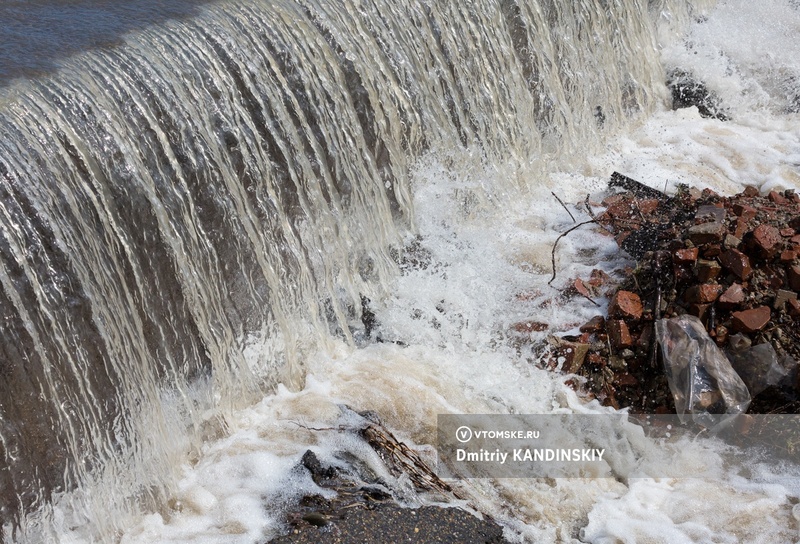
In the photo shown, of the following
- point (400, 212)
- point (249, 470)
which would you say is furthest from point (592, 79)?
point (249, 470)

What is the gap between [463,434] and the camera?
3.88 m

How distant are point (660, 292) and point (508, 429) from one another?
3.87 feet

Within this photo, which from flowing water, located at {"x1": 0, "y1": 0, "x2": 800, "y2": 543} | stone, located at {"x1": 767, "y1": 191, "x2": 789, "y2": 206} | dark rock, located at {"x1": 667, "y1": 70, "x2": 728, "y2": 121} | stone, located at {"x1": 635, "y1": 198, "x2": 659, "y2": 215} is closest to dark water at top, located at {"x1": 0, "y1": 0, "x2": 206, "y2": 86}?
flowing water, located at {"x1": 0, "y1": 0, "x2": 800, "y2": 543}

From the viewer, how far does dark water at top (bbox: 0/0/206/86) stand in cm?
413

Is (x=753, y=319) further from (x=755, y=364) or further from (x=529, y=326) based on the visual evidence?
(x=529, y=326)

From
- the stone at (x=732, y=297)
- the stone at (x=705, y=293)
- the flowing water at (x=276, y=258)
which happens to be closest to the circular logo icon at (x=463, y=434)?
the flowing water at (x=276, y=258)

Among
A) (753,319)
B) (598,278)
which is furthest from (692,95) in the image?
(753,319)

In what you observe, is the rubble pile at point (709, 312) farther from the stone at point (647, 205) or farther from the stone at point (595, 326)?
the stone at point (647, 205)

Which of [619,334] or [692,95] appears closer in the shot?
[619,334]

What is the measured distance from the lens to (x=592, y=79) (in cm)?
668

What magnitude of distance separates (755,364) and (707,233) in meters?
0.76

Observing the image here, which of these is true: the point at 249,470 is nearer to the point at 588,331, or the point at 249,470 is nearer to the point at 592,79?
the point at 588,331

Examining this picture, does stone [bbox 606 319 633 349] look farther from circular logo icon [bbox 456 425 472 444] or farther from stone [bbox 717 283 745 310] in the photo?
circular logo icon [bbox 456 425 472 444]

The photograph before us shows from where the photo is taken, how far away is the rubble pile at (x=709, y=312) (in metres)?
4.05
